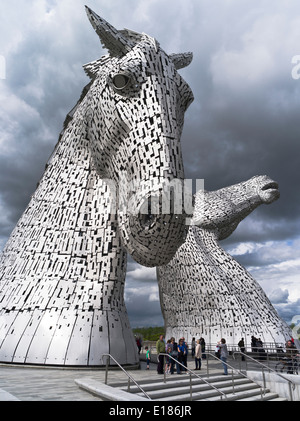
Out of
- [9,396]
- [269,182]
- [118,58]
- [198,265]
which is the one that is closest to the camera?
[9,396]

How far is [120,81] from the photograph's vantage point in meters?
4.29

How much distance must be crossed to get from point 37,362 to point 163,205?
3.05 metres

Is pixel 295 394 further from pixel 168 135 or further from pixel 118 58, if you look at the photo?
pixel 118 58

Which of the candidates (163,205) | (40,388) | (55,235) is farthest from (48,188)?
(40,388)

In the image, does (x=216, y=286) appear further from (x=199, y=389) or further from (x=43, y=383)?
(x=43, y=383)

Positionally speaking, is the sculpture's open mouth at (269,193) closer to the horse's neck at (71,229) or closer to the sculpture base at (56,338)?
the horse's neck at (71,229)

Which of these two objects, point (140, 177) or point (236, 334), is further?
point (236, 334)

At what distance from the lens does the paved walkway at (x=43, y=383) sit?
10.4ft

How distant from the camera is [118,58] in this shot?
4.81 metres

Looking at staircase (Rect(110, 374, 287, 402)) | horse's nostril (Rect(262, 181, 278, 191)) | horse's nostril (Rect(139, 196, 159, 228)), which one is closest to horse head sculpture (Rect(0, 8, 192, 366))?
horse's nostril (Rect(139, 196, 159, 228))

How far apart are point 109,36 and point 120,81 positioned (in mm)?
905

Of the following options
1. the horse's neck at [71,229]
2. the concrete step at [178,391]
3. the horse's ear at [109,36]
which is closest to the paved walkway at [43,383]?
the concrete step at [178,391]

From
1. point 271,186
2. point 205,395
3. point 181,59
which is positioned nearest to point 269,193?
point 271,186

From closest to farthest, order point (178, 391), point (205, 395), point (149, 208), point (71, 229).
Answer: point (149, 208) < point (178, 391) < point (205, 395) < point (71, 229)
